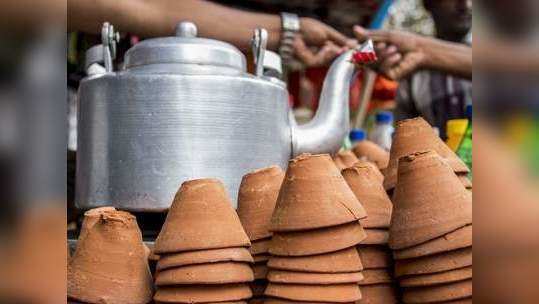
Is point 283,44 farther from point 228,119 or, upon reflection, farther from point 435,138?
point 435,138

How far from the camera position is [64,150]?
397 millimetres

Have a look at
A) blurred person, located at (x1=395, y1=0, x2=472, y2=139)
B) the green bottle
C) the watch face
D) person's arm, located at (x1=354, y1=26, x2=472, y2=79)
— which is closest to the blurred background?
the green bottle

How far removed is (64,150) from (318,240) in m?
0.38

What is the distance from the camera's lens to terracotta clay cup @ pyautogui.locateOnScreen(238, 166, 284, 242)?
31.8 inches

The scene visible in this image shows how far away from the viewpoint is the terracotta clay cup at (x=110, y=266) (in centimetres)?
70

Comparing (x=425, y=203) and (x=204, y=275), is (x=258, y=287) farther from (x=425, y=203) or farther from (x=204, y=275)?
(x=425, y=203)

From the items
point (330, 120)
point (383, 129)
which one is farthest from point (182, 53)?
point (383, 129)

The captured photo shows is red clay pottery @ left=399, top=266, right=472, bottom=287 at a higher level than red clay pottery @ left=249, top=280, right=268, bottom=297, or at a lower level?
higher

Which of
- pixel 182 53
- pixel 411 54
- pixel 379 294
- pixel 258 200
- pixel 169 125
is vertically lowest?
pixel 379 294

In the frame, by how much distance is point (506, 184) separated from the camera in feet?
1.18

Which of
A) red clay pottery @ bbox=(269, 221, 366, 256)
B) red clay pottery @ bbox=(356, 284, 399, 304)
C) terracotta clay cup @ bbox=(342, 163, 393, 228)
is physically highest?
terracotta clay cup @ bbox=(342, 163, 393, 228)

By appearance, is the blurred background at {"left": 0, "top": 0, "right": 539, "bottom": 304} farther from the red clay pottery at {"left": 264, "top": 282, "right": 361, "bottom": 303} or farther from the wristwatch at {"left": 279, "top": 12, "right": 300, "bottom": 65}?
the wristwatch at {"left": 279, "top": 12, "right": 300, "bottom": 65}

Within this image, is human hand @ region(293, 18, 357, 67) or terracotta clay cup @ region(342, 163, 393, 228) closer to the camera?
terracotta clay cup @ region(342, 163, 393, 228)

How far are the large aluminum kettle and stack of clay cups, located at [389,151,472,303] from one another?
1.18 feet
